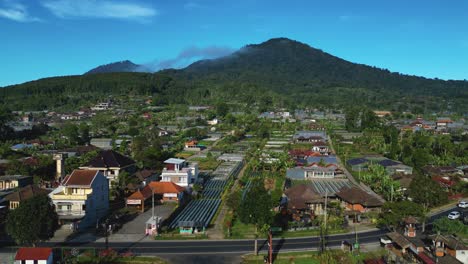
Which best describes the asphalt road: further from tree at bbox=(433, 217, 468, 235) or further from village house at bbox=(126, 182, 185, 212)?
village house at bbox=(126, 182, 185, 212)

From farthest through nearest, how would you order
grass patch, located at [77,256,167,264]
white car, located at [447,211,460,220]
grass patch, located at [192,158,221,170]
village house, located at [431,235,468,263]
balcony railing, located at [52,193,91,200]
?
grass patch, located at [192,158,221,170] < white car, located at [447,211,460,220] < balcony railing, located at [52,193,91,200] < village house, located at [431,235,468,263] < grass patch, located at [77,256,167,264]

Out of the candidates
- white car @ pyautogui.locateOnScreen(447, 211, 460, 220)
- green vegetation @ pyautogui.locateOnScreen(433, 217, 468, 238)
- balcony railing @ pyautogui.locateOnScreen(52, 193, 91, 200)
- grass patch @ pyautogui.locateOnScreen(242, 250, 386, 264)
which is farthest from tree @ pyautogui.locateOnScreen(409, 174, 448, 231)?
balcony railing @ pyautogui.locateOnScreen(52, 193, 91, 200)

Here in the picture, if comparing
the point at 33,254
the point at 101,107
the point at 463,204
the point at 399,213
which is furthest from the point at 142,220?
the point at 101,107

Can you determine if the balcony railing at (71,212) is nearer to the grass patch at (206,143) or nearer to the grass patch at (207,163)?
the grass patch at (207,163)

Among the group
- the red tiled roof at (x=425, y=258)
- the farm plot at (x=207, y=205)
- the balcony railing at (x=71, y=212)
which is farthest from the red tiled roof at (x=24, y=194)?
the red tiled roof at (x=425, y=258)

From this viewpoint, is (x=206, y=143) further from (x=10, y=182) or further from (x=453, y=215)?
(x=453, y=215)
